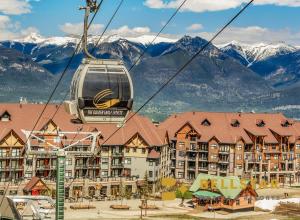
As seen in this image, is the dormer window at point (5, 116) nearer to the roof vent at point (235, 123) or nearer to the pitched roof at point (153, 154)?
the pitched roof at point (153, 154)

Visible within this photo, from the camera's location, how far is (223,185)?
105 m

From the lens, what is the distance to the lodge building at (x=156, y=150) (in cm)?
10794

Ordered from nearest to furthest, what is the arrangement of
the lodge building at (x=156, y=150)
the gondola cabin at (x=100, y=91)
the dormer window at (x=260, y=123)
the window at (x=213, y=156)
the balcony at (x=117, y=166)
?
the gondola cabin at (x=100, y=91) → the lodge building at (x=156, y=150) → the balcony at (x=117, y=166) → the window at (x=213, y=156) → the dormer window at (x=260, y=123)

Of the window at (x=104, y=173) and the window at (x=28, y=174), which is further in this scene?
the window at (x=104, y=173)

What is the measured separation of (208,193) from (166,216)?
502 inches

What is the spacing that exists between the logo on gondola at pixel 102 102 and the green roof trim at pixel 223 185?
75.1m

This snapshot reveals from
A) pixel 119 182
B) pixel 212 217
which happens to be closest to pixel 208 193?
pixel 212 217

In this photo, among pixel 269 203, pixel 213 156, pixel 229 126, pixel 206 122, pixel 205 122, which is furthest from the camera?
pixel 229 126

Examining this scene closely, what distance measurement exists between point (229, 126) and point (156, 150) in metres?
20.6

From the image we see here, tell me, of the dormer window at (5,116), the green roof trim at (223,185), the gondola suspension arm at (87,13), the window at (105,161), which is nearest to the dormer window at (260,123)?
the green roof trim at (223,185)

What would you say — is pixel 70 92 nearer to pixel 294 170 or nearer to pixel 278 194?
pixel 278 194

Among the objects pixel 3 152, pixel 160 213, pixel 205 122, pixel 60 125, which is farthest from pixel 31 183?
pixel 205 122

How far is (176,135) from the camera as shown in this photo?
134625 mm

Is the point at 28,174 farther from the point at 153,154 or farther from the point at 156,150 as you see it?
the point at 156,150
